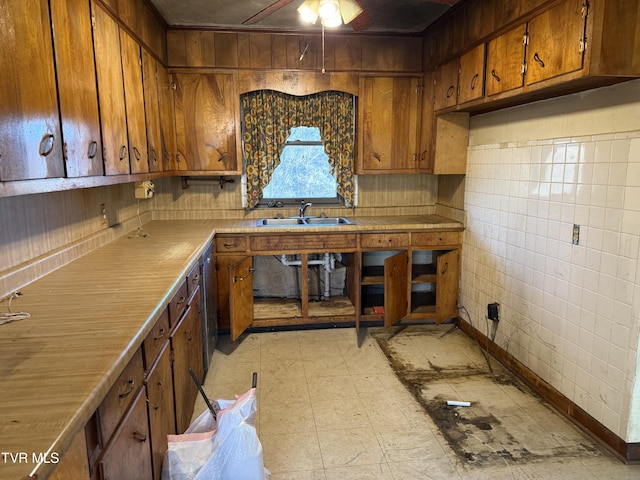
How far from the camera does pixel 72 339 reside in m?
1.27

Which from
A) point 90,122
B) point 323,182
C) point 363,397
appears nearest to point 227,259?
point 323,182

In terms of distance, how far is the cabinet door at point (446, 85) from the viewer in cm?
318

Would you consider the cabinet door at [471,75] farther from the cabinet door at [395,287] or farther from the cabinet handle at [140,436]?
the cabinet handle at [140,436]

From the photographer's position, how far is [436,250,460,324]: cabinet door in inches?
142

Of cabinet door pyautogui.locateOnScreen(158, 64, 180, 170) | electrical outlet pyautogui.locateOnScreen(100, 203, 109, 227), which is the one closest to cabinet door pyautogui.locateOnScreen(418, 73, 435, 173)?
cabinet door pyautogui.locateOnScreen(158, 64, 180, 170)

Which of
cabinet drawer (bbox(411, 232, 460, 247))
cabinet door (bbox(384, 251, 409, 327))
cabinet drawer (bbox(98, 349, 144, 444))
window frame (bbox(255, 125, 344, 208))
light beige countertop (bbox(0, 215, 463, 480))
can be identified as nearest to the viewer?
light beige countertop (bbox(0, 215, 463, 480))

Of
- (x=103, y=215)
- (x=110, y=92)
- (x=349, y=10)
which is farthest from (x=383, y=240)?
(x=110, y=92)

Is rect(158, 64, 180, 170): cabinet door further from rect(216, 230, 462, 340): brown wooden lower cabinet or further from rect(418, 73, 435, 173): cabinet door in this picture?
rect(418, 73, 435, 173): cabinet door

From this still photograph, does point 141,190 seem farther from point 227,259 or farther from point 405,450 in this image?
point 405,450

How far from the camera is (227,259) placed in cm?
338

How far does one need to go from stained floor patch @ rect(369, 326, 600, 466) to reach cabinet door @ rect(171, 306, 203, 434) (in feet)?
4.34

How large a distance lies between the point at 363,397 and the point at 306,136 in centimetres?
233

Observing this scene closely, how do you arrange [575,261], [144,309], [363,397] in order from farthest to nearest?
[363,397] → [575,261] → [144,309]

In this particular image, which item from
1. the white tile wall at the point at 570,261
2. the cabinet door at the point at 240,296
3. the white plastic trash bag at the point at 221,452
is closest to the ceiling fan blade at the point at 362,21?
the white tile wall at the point at 570,261
